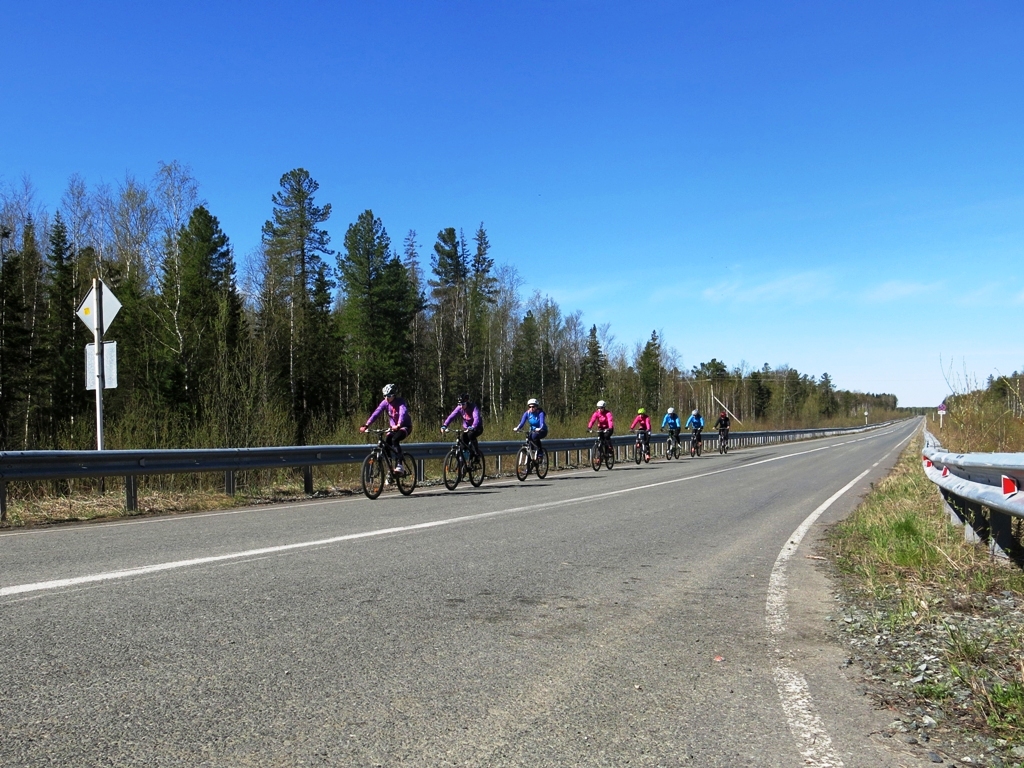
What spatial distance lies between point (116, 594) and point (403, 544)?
285 cm

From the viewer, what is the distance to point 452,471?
14977 mm

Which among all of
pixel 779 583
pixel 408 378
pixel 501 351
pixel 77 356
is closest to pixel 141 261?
pixel 77 356

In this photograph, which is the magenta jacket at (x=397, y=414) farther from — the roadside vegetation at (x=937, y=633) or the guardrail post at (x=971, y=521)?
the guardrail post at (x=971, y=521)

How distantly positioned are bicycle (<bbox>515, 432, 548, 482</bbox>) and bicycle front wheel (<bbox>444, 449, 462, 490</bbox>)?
3.60 meters

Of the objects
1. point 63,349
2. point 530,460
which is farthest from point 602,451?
point 63,349

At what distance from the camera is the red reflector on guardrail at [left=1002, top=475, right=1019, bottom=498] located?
500 cm

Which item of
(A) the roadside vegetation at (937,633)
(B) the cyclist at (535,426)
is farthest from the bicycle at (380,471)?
(A) the roadside vegetation at (937,633)

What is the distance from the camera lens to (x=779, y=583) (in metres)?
6.29

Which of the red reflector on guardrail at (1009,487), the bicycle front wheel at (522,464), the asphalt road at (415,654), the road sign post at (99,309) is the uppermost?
the road sign post at (99,309)

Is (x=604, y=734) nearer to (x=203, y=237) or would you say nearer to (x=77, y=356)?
(x=77, y=356)

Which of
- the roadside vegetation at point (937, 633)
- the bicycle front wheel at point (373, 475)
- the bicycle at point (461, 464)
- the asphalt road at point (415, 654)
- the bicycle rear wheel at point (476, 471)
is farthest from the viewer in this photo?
the bicycle rear wheel at point (476, 471)

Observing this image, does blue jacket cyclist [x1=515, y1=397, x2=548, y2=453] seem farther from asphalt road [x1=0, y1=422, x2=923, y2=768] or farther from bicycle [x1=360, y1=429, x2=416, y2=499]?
asphalt road [x1=0, y1=422, x2=923, y2=768]

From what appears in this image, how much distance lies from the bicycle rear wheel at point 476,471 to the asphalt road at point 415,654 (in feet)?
24.1

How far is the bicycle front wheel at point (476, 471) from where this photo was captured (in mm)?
15422
